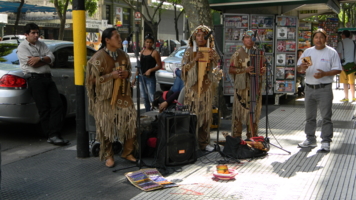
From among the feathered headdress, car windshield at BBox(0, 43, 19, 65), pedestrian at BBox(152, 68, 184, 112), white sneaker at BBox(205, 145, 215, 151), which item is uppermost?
the feathered headdress

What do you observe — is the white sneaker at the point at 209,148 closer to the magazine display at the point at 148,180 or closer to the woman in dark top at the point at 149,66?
the magazine display at the point at 148,180

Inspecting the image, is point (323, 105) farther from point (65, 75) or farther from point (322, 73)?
point (65, 75)

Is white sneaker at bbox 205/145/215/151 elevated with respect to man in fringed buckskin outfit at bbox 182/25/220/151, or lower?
lower

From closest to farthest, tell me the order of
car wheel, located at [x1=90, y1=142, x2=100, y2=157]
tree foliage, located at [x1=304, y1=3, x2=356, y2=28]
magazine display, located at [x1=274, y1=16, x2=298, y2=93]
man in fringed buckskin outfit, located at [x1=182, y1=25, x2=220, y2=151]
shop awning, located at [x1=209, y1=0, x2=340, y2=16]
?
1. car wheel, located at [x1=90, y1=142, x2=100, y2=157]
2. man in fringed buckskin outfit, located at [x1=182, y1=25, x2=220, y2=151]
3. shop awning, located at [x1=209, y1=0, x2=340, y2=16]
4. magazine display, located at [x1=274, y1=16, x2=298, y2=93]
5. tree foliage, located at [x1=304, y1=3, x2=356, y2=28]

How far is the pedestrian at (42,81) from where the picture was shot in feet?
23.2

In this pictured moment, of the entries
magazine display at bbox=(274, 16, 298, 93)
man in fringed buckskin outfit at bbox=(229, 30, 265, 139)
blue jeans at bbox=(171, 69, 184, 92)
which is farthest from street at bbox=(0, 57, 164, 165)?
Answer: magazine display at bbox=(274, 16, 298, 93)

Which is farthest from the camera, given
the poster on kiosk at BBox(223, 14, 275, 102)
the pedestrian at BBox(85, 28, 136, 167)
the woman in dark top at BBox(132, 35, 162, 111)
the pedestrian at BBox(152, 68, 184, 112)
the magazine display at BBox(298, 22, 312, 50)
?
the magazine display at BBox(298, 22, 312, 50)

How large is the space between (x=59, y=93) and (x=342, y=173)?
187 inches

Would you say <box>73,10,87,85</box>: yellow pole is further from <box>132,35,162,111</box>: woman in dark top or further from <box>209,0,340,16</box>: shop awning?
<box>209,0,340,16</box>: shop awning

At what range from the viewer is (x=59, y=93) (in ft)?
25.6

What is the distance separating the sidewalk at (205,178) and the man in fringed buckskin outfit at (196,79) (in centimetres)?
65

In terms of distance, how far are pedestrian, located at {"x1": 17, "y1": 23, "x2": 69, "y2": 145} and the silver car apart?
0.54ft

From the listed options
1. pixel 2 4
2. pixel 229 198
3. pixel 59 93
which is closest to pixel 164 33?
pixel 2 4

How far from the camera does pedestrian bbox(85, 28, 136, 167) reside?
18.7 feet
